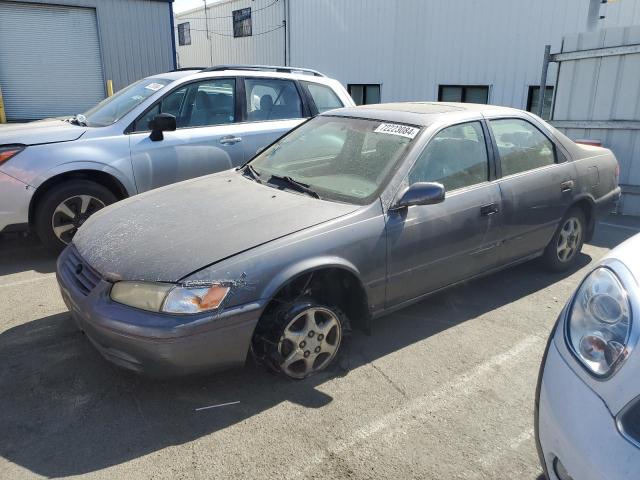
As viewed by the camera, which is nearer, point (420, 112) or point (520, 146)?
point (420, 112)

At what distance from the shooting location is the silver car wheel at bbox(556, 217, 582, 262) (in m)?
4.53

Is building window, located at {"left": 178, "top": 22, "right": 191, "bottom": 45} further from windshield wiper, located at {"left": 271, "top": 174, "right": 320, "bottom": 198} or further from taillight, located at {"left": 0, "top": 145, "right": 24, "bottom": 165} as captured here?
windshield wiper, located at {"left": 271, "top": 174, "right": 320, "bottom": 198}

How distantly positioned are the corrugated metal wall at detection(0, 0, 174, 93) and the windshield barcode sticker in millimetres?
15423

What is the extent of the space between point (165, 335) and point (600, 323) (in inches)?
73.9

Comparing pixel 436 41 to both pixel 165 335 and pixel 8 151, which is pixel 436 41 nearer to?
pixel 8 151

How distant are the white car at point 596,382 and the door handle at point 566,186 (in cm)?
235

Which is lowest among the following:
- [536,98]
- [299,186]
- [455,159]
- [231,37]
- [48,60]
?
[299,186]

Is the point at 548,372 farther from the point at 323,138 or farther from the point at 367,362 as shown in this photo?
the point at 323,138

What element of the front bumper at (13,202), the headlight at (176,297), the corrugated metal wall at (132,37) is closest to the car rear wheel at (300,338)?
the headlight at (176,297)

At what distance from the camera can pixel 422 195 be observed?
10.2 ft

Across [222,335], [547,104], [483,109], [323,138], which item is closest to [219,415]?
[222,335]

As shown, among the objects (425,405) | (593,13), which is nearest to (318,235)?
(425,405)

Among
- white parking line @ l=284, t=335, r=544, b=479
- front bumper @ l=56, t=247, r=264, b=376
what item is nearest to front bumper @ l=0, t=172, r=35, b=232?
front bumper @ l=56, t=247, r=264, b=376

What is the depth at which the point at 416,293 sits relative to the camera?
344cm
